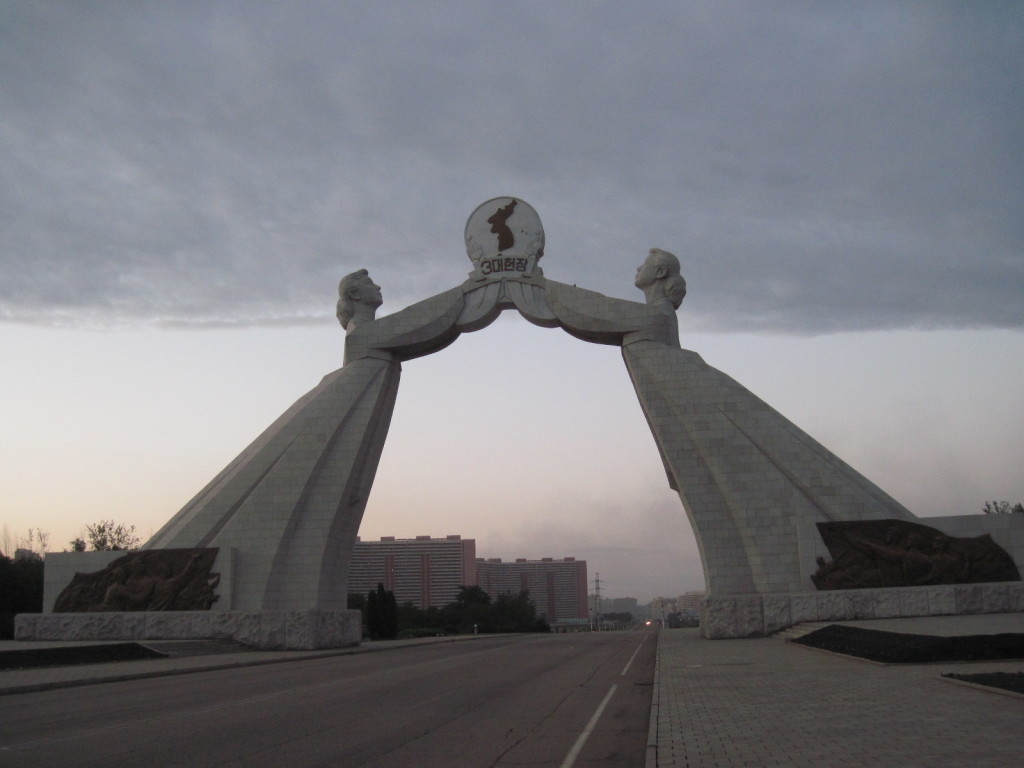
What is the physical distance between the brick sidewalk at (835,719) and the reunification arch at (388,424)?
310 inches

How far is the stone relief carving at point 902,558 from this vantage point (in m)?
15.4

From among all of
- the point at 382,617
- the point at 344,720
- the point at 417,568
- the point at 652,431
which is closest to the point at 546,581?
the point at 417,568

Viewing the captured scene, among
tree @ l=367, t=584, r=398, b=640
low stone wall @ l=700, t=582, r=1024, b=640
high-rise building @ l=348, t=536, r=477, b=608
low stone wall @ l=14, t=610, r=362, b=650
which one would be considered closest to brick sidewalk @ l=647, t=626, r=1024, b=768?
low stone wall @ l=700, t=582, r=1024, b=640

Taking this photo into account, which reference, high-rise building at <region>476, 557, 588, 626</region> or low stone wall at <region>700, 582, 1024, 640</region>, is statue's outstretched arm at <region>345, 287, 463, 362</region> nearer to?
low stone wall at <region>700, 582, 1024, 640</region>

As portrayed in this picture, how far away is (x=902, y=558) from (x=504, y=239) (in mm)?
10208

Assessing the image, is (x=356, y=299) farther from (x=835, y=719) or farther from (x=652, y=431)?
(x=835, y=719)

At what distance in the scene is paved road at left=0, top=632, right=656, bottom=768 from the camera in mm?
4754

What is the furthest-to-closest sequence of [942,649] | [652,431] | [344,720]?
[652,431], [942,649], [344,720]

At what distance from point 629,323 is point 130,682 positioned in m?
11.6

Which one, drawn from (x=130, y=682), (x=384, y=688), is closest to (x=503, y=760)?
(x=384, y=688)

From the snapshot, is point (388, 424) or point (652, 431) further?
point (388, 424)

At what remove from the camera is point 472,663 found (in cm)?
1238

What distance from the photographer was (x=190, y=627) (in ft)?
52.6

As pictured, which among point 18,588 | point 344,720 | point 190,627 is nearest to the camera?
point 344,720
